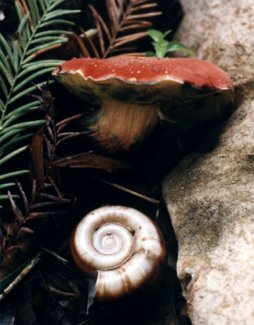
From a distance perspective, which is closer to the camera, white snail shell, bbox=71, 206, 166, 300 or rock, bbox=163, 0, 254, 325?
rock, bbox=163, 0, 254, 325

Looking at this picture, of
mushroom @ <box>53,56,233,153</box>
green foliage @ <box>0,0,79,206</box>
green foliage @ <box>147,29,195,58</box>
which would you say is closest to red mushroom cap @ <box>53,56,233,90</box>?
mushroom @ <box>53,56,233,153</box>

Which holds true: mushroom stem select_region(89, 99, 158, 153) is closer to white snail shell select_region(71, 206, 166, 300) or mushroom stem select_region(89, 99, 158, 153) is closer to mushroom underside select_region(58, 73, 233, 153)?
mushroom underside select_region(58, 73, 233, 153)

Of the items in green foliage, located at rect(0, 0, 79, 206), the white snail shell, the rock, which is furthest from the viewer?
green foliage, located at rect(0, 0, 79, 206)

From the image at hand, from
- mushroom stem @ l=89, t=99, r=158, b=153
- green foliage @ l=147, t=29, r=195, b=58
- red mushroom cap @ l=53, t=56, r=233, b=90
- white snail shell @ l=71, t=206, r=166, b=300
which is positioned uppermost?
red mushroom cap @ l=53, t=56, r=233, b=90

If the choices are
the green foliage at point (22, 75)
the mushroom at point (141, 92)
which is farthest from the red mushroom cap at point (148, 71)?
the green foliage at point (22, 75)

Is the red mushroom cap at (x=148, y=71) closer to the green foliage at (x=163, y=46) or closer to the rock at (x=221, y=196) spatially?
the rock at (x=221, y=196)

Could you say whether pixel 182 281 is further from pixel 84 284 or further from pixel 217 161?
pixel 217 161

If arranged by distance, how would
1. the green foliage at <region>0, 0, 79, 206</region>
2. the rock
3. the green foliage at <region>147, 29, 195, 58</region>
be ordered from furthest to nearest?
the green foliage at <region>147, 29, 195, 58</region>, the green foliage at <region>0, 0, 79, 206</region>, the rock
